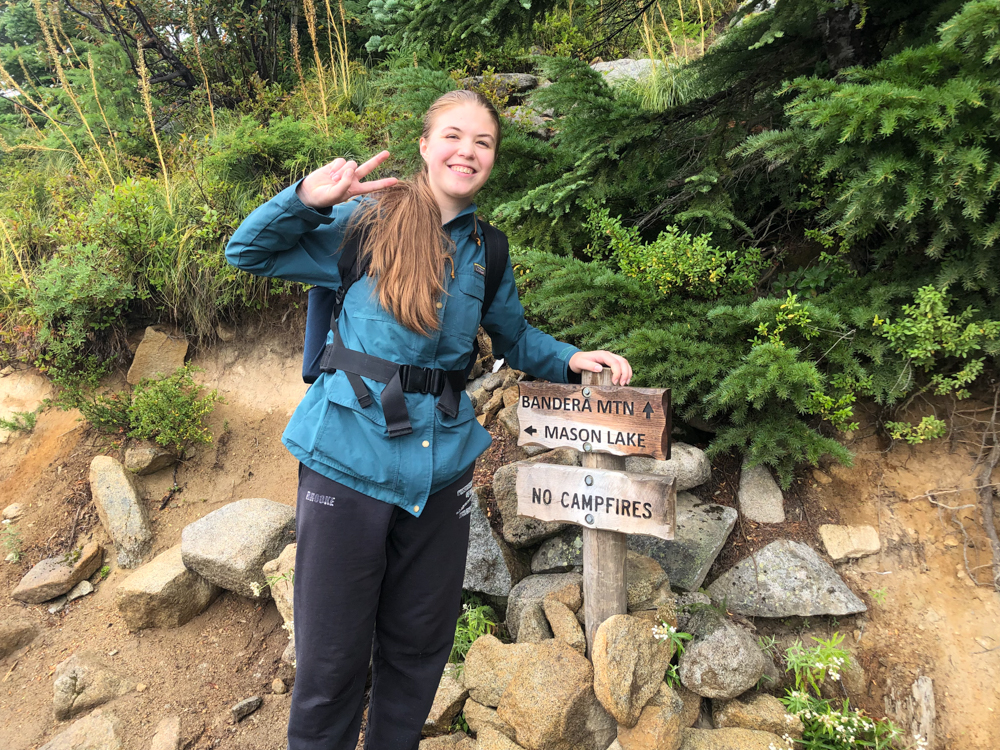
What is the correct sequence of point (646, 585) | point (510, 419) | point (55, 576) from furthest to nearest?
1. point (55, 576)
2. point (510, 419)
3. point (646, 585)

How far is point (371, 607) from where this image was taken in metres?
2.27

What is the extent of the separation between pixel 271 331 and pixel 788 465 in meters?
4.55

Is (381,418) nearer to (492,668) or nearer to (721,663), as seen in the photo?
(492,668)

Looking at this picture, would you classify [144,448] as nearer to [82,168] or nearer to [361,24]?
[82,168]

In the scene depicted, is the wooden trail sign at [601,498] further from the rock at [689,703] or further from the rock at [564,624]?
the rock at [689,703]

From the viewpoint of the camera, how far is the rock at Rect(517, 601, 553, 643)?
3086 mm

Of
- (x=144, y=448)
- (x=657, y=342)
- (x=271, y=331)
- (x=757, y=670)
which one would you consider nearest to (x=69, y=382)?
(x=144, y=448)

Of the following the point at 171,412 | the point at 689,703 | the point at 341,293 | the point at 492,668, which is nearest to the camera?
the point at 341,293

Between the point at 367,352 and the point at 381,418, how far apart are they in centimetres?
25

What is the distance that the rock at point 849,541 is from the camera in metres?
3.29

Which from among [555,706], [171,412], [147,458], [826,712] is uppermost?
[171,412]

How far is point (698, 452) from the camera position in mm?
3641

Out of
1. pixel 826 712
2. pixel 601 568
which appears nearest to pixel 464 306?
pixel 601 568

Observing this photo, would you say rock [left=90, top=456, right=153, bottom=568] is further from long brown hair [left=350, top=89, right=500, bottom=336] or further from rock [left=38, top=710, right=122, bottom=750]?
long brown hair [left=350, top=89, right=500, bottom=336]
